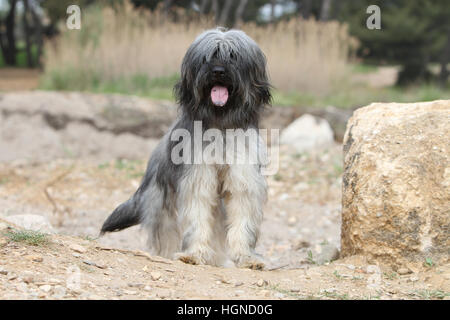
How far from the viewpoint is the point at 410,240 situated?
13.8ft

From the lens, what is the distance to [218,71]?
4246 millimetres

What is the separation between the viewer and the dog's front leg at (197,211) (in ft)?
14.5

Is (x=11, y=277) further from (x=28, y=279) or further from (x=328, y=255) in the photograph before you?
(x=328, y=255)

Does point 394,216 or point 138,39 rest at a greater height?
point 138,39

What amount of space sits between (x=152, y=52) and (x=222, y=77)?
891 centimetres

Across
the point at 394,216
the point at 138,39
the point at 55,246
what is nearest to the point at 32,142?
the point at 138,39

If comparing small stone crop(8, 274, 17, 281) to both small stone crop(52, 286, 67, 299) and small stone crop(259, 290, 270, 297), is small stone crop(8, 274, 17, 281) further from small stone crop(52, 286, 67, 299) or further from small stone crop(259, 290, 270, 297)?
small stone crop(259, 290, 270, 297)

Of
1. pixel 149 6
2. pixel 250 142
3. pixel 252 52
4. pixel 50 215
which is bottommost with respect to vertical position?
pixel 50 215

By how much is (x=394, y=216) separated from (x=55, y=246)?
2.34 meters

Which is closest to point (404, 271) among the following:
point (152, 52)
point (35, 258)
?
point (35, 258)

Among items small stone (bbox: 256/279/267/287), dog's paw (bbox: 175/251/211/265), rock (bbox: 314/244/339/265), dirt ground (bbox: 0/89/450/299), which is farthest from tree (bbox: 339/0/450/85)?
small stone (bbox: 256/279/267/287)

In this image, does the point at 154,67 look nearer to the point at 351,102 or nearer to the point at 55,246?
the point at 351,102
